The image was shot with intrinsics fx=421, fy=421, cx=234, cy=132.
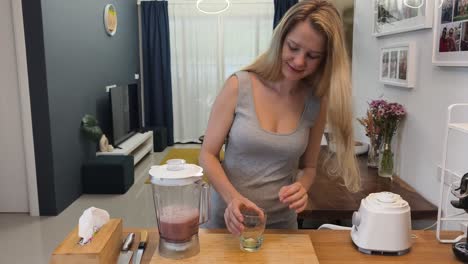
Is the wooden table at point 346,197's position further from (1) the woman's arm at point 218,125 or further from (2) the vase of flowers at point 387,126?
(1) the woman's arm at point 218,125

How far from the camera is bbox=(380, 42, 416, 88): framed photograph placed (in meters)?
2.25

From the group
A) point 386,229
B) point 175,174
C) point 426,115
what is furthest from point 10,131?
point 386,229

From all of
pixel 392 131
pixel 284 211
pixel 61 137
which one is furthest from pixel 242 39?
pixel 284 211

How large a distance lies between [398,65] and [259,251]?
1.67m

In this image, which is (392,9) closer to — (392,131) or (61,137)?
(392,131)

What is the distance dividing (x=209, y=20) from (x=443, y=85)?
494cm

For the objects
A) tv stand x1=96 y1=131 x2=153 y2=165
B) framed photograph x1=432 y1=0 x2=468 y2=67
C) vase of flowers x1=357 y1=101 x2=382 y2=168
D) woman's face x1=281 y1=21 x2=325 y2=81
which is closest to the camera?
woman's face x1=281 y1=21 x2=325 y2=81

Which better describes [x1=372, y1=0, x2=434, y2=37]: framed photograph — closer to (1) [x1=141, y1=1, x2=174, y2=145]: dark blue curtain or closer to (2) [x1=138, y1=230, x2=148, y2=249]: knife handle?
(2) [x1=138, y1=230, x2=148, y2=249]: knife handle

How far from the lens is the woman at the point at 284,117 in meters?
1.26

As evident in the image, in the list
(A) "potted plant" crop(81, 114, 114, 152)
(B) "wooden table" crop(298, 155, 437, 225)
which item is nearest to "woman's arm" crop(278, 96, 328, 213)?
(B) "wooden table" crop(298, 155, 437, 225)

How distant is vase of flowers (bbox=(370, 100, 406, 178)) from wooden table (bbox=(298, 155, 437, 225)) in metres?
0.07

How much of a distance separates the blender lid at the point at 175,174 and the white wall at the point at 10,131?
9.72 ft

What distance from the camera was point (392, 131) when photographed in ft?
8.11

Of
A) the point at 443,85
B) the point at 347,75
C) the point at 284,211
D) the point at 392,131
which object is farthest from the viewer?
the point at 392,131
